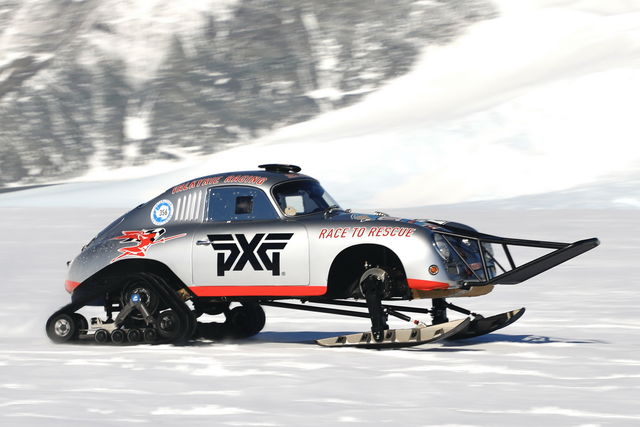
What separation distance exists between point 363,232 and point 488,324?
1.87 metres

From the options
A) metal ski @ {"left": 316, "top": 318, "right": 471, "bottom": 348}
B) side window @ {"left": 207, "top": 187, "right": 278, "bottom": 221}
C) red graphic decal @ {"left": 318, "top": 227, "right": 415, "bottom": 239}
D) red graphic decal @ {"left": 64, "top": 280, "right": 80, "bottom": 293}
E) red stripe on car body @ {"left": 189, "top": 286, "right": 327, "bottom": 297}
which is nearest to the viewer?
red graphic decal @ {"left": 318, "top": 227, "right": 415, "bottom": 239}

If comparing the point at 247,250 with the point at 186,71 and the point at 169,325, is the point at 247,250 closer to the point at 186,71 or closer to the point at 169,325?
the point at 169,325

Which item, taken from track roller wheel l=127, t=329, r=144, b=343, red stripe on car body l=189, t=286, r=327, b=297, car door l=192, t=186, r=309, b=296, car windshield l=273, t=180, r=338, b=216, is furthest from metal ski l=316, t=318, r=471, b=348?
track roller wheel l=127, t=329, r=144, b=343

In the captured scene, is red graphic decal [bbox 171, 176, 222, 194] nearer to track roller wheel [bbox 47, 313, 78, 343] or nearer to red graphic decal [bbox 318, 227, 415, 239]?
red graphic decal [bbox 318, 227, 415, 239]

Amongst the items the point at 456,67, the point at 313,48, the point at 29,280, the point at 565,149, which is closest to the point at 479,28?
the point at 456,67

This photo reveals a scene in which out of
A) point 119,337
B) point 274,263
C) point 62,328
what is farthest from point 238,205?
Result: point 62,328

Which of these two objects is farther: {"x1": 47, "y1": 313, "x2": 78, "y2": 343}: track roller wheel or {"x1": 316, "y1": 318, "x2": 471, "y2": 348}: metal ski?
{"x1": 47, "y1": 313, "x2": 78, "y2": 343}: track roller wheel

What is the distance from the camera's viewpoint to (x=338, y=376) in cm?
930

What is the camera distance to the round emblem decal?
11.7 meters

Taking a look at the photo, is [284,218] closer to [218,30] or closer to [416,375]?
[416,375]

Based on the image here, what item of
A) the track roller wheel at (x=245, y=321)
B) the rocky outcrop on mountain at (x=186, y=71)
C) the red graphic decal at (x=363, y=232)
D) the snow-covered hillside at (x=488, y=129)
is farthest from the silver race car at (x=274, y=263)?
the rocky outcrop on mountain at (x=186, y=71)

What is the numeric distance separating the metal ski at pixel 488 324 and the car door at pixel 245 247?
6.06 ft

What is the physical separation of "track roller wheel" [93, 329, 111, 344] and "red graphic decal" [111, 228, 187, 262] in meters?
0.72

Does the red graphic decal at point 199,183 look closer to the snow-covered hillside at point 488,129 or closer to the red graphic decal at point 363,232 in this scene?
the red graphic decal at point 363,232
